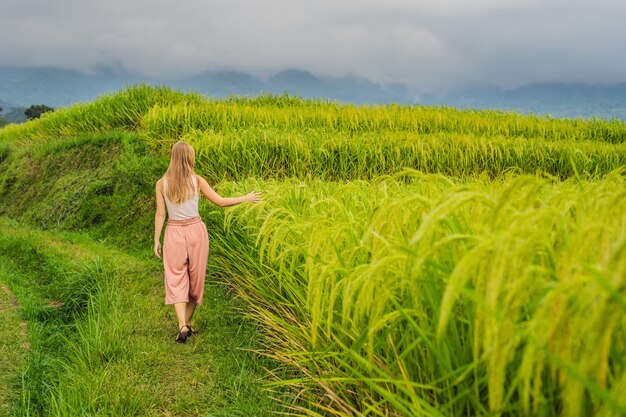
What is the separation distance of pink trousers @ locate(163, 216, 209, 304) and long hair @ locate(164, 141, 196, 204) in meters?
0.21

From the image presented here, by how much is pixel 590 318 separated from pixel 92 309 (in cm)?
430

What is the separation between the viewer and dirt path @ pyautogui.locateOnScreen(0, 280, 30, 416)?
355cm

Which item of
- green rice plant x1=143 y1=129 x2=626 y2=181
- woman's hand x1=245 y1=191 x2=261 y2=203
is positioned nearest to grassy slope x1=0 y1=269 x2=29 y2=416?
woman's hand x1=245 y1=191 x2=261 y2=203

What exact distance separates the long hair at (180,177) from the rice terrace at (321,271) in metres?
0.51

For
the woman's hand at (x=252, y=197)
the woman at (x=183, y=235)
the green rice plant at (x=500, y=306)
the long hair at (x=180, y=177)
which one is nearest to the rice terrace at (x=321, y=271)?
the green rice plant at (x=500, y=306)

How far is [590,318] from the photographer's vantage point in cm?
116

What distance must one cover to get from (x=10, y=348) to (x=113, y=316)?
843mm

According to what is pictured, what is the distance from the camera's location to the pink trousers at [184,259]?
425 centimetres

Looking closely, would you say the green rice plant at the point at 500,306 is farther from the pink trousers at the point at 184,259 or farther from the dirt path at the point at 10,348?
the dirt path at the point at 10,348

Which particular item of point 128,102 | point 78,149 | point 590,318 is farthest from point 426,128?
point 590,318

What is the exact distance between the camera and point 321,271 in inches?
99.4

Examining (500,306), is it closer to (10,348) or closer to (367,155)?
(10,348)

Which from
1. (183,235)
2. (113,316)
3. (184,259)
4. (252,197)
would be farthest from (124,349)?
(252,197)

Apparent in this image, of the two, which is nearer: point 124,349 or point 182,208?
point 124,349
